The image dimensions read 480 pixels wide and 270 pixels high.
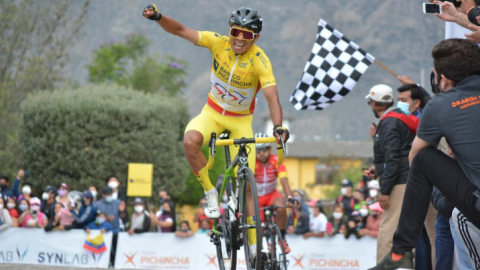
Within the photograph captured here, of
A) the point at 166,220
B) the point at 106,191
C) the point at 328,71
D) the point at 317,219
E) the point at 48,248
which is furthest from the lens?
the point at 106,191

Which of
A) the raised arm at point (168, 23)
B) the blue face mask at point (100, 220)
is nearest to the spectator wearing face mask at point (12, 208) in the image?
the blue face mask at point (100, 220)

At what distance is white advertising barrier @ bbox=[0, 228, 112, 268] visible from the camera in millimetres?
16750

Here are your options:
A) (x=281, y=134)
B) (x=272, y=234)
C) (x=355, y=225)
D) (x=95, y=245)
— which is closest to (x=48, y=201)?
(x=95, y=245)

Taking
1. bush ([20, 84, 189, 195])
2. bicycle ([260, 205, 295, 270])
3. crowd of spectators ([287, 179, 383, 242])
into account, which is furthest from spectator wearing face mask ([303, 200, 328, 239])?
bush ([20, 84, 189, 195])

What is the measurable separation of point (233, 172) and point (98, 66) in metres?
72.2

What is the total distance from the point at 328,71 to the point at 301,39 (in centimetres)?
14492

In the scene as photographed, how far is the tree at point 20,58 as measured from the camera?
39.1 metres

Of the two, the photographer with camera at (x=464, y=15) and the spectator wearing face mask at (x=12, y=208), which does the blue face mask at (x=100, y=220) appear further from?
the photographer with camera at (x=464, y=15)

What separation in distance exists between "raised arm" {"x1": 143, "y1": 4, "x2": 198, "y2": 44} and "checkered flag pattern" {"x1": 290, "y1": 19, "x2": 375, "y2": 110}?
5000 mm

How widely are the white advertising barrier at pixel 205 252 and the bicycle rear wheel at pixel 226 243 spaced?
5.91m

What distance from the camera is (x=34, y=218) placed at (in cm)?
1836

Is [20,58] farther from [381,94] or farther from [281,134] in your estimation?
[281,134]

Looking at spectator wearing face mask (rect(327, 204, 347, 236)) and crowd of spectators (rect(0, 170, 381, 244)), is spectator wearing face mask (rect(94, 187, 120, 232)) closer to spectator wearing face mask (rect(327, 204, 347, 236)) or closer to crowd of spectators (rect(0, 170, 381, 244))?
crowd of spectators (rect(0, 170, 381, 244))

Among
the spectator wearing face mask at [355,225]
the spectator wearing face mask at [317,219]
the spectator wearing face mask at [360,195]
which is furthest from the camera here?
the spectator wearing face mask at [360,195]
